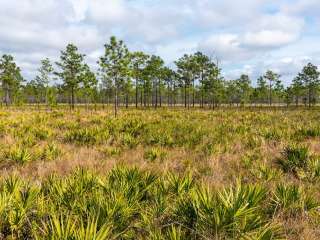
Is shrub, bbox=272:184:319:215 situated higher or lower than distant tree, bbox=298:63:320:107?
lower

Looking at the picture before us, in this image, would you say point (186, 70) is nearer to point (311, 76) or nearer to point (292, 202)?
point (311, 76)

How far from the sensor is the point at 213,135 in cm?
1279

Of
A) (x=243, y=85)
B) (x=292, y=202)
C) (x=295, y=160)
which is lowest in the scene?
(x=292, y=202)

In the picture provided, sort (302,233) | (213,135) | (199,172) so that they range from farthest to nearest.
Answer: (213,135)
(199,172)
(302,233)

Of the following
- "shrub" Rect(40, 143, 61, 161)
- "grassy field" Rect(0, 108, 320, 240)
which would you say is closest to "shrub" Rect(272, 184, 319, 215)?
"grassy field" Rect(0, 108, 320, 240)

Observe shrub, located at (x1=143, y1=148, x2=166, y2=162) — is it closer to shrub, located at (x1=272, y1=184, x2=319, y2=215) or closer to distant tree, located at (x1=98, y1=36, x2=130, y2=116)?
shrub, located at (x1=272, y1=184, x2=319, y2=215)

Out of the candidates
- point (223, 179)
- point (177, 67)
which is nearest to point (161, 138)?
point (223, 179)

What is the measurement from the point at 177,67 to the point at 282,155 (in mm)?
57047

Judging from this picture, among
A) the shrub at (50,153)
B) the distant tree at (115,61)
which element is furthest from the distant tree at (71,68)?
the shrub at (50,153)

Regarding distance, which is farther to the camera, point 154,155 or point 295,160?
point 154,155

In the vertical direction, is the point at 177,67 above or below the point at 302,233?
above

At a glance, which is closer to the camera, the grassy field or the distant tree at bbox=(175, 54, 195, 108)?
the grassy field

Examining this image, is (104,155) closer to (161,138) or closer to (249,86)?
(161,138)

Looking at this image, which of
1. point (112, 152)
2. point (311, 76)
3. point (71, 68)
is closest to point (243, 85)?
point (311, 76)
